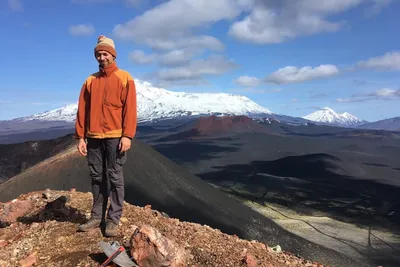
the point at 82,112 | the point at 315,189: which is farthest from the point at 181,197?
the point at 315,189

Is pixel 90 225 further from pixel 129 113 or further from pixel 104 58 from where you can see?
pixel 104 58

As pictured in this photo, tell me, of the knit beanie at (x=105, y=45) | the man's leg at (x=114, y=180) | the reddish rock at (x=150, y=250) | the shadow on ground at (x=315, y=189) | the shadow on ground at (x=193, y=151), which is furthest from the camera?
the shadow on ground at (x=193, y=151)

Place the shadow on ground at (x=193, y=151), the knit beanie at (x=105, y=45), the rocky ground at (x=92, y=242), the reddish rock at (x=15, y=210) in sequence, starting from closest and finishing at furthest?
the rocky ground at (x=92, y=242)
the knit beanie at (x=105, y=45)
the reddish rock at (x=15, y=210)
the shadow on ground at (x=193, y=151)

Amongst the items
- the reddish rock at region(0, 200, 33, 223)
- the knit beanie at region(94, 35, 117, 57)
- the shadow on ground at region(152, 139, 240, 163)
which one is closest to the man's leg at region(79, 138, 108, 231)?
the knit beanie at region(94, 35, 117, 57)

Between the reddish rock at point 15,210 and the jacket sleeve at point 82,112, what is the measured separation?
7.88 feet

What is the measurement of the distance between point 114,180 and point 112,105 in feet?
3.17

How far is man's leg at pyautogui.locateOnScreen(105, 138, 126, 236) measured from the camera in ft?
13.5

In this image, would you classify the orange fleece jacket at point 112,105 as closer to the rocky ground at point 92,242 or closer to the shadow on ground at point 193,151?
the rocky ground at point 92,242

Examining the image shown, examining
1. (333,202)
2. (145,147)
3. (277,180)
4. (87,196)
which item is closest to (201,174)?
(277,180)

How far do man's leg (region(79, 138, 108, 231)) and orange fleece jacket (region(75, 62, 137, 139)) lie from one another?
18cm

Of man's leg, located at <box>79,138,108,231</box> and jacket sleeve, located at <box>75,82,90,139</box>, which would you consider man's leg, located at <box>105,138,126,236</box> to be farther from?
jacket sleeve, located at <box>75,82,90,139</box>

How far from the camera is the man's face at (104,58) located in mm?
4051

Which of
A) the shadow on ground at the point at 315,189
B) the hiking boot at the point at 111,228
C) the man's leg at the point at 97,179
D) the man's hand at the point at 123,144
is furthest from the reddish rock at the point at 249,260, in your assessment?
the shadow on ground at the point at 315,189

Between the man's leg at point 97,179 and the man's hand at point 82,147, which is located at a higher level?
the man's hand at point 82,147
